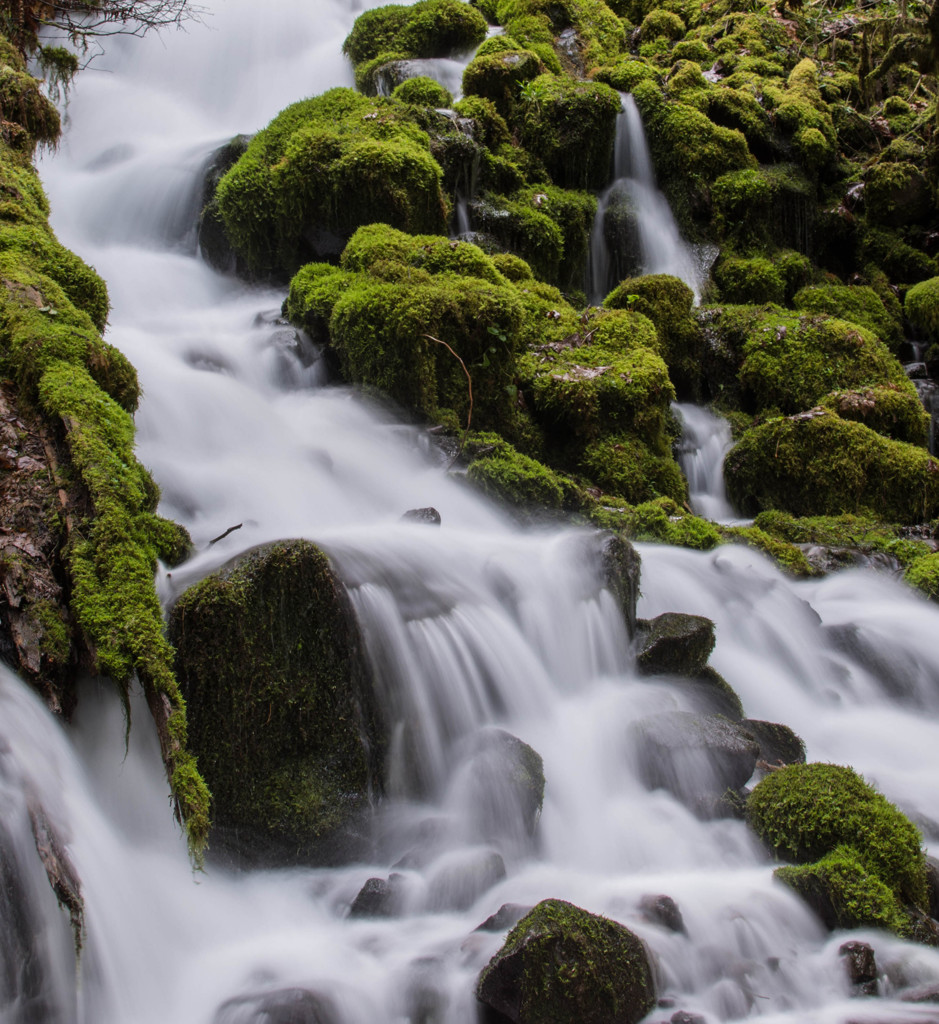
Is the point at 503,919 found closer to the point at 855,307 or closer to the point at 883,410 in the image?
the point at 883,410

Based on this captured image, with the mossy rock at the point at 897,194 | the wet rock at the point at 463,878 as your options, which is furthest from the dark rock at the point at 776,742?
the mossy rock at the point at 897,194

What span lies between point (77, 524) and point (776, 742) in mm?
3592

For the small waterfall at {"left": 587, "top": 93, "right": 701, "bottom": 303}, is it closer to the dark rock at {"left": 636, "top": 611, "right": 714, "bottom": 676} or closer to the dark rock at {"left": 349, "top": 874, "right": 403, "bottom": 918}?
the dark rock at {"left": 636, "top": 611, "right": 714, "bottom": 676}

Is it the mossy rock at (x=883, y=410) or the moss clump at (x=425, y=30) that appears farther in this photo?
the moss clump at (x=425, y=30)

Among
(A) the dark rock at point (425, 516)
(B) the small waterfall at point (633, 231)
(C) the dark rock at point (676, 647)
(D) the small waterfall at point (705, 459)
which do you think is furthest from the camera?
(B) the small waterfall at point (633, 231)

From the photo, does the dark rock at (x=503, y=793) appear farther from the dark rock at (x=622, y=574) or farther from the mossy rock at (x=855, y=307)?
the mossy rock at (x=855, y=307)

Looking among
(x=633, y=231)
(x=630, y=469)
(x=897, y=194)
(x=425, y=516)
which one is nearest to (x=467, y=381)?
(x=630, y=469)

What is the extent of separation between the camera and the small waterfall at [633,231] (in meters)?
11.8

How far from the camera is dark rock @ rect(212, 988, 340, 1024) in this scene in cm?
267

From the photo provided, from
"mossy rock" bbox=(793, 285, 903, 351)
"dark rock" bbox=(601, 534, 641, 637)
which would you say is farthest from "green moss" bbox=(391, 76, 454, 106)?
"dark rock" bbox=(601, 534, 641, 637)

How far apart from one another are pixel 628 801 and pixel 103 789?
2326 mm

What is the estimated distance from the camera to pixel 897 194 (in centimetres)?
1320

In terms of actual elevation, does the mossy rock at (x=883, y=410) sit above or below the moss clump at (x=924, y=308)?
below

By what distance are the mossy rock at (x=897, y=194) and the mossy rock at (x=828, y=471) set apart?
6.47 m
